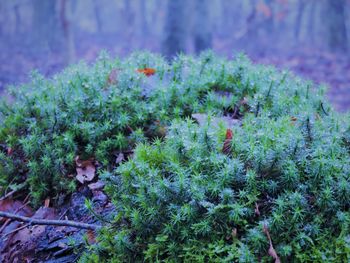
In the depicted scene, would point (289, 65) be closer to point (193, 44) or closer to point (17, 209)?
point (193, 44)

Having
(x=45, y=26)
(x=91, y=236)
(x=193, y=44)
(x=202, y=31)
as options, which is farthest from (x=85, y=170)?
(x=45, y=26)

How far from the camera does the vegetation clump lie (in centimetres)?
210

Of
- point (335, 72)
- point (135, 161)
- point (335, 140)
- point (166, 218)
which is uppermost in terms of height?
point (335, 140)

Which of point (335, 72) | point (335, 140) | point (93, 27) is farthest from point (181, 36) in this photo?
point (93, 27)

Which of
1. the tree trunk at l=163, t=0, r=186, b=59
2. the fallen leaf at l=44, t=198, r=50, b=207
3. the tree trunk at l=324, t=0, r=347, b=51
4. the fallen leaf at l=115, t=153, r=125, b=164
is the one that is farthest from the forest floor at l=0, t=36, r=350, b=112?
the fallen leaf at l=115, t=153, r=125, b=164

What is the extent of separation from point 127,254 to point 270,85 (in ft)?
6.17

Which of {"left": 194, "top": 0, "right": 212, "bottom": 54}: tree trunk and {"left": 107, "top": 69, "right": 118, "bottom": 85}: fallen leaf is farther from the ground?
{"left": 107, "top": 69, "right": 118, "bottom": 85}: fallen leaf

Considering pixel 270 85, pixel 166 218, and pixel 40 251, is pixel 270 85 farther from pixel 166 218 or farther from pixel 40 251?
pixel 40 251

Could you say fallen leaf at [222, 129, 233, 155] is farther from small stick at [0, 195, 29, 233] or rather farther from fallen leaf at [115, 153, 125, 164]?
small stick at [0, 195, 29, 233]

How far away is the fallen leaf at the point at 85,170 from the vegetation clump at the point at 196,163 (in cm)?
7

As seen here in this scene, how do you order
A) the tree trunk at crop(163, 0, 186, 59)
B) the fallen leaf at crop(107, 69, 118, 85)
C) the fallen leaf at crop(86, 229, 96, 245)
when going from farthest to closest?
the tree trunk at crop(163, 0, 186, 59), the fallen leaf at crop(107, 69, 118, 85), the fallen leaf at crop(86, 229, 96, 245)

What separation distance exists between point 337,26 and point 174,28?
30.3 feet

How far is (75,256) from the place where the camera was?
263cm

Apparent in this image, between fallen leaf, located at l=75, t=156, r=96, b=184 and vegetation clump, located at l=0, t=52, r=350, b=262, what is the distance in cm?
7
